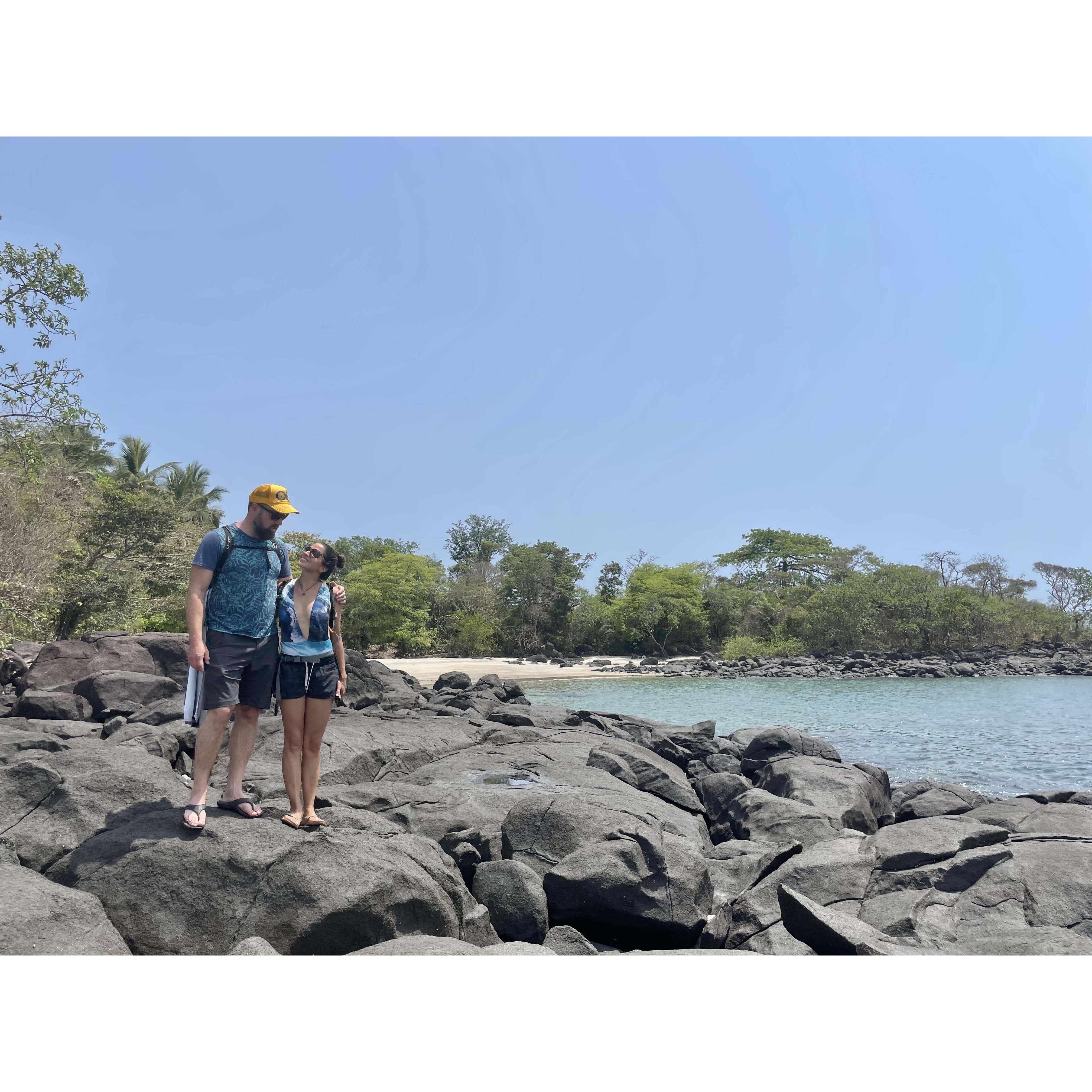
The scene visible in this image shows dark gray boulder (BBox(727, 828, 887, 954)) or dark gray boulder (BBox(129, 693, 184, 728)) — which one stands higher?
dark gray boulder (BBox(129, 693, 184, 728))

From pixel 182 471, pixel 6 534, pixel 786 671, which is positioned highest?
pixel 182 471

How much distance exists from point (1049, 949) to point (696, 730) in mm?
10214

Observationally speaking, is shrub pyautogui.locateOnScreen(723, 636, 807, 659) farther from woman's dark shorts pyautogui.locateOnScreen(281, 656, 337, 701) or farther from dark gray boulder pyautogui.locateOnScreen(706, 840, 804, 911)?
woman's dark shorts pyautogui.locateOnScreen(281, 656, 337, 701)

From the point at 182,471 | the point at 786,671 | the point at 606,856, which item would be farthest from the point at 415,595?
the point at 606,856

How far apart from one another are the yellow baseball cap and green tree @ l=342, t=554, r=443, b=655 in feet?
128

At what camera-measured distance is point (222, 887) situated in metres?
3.52

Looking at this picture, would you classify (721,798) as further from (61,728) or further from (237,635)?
(61,728)

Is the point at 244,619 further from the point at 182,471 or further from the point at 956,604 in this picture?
the point at 956,604

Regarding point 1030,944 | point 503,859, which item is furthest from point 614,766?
point 1030,944

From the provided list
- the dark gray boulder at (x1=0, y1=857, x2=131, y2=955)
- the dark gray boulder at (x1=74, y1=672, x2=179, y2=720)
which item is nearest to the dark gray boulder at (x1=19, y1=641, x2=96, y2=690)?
the dark gray boulder at (x1=74, y1=672, x2=179, y2=720)

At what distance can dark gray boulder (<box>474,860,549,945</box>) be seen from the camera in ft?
13.9

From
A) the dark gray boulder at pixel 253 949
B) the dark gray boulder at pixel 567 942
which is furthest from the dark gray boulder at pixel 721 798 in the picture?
the dark gray boulder at pixel 253 949

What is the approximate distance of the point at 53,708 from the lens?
9.55m

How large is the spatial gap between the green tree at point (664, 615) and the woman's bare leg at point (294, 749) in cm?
4138
